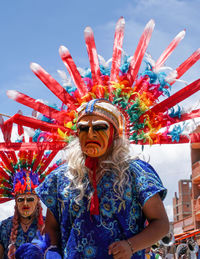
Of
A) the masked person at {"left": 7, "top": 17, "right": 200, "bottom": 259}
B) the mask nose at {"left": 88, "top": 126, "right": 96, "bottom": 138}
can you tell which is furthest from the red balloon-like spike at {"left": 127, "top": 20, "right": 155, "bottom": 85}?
the mask nose at {"left": 88, "top": 126, "right": 96, "bottom": 138}

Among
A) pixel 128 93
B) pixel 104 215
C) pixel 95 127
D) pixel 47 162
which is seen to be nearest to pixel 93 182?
pixel 104 215

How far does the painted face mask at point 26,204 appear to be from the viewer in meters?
5.68

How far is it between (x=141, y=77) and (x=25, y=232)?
2653 mm

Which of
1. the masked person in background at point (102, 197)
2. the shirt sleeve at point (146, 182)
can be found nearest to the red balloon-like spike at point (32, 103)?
the masked person in background at point (102, 197)

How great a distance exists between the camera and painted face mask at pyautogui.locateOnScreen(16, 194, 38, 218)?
5680 mm

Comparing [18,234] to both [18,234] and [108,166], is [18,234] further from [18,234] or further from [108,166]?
[108,166]

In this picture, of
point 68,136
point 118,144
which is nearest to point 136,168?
point 118,144

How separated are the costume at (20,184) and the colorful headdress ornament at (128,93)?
58.4 inches

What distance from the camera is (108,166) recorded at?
2.73m

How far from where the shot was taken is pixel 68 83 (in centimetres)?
399

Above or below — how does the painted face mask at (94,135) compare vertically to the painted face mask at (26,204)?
above

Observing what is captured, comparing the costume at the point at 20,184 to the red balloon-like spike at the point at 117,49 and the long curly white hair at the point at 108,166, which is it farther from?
the long curly white hair at the point at 108,166

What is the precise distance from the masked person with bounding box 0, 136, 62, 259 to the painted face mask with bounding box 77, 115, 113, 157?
2.50 metres

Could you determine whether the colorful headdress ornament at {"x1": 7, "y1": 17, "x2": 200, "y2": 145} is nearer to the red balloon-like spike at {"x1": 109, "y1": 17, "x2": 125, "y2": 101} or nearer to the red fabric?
the red balloon-like spike at {"x1": 109, "y1": 17, "x2": 125, "y2": 101}
